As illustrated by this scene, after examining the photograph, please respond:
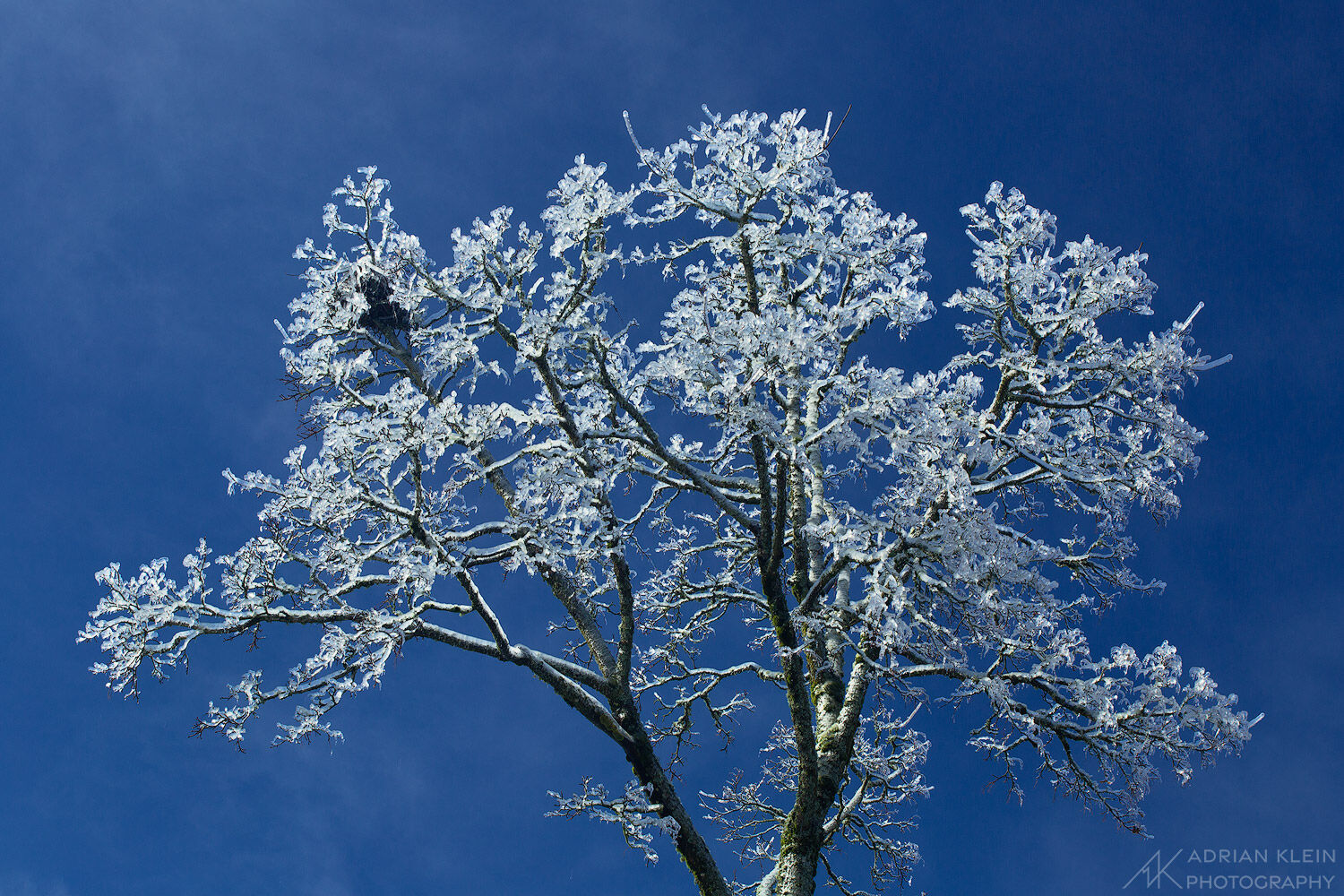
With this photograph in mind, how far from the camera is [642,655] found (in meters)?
9.70

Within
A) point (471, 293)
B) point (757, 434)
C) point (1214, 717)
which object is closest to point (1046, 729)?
point (1214, 717)

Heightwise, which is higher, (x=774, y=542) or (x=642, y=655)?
(x=642, y=655)

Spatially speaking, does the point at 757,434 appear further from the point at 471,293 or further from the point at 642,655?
the point at 642,655

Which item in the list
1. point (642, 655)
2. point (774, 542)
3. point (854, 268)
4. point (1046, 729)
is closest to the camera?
point (774, 542)

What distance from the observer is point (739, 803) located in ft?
32.9

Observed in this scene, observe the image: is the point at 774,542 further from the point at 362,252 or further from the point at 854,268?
the point at 362,252

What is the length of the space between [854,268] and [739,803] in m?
5.83

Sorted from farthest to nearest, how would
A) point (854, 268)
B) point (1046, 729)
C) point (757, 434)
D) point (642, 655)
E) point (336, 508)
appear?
point (642, 655) → point (854, 268) → point (1046, 729) → point (336, 508) → point (757, 434)

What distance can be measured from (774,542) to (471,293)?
9.40 feet

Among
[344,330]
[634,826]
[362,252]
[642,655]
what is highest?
[362,252]

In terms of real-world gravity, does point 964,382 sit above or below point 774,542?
above

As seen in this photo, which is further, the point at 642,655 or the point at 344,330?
the point at 642,655

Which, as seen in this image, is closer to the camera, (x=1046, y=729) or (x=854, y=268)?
(x=1046, y=729)

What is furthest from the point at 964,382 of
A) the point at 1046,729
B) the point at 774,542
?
the point at 1046,729
